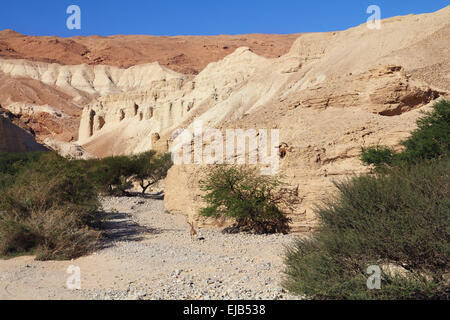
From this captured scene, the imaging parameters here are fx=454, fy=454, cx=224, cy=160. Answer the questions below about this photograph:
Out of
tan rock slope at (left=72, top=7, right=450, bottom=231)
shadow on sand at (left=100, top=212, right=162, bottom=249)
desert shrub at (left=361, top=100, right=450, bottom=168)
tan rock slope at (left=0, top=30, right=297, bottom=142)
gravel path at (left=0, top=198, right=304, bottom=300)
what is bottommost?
shadow on sand at (left=100, top=212, right=162, bottom=249)

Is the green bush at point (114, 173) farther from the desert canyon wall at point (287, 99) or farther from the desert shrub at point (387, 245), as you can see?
the desert shrub at point (387, 245)

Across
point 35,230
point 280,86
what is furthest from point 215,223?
point 280,86

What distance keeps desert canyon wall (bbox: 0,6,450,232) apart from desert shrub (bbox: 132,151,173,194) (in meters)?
6.75

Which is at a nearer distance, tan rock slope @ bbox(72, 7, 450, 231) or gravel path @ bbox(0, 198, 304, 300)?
gravel path @ bbox(0, 198, 304, 300)

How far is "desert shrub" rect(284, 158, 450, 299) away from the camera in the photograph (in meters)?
5.74

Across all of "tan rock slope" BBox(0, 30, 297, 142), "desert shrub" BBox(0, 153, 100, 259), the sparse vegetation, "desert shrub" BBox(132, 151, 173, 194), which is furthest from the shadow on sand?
"tan rock slope" BBox(0, 30, 297, 142)

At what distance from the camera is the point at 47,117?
3228 inches

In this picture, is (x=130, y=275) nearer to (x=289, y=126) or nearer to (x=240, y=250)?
(x=240, y=250)

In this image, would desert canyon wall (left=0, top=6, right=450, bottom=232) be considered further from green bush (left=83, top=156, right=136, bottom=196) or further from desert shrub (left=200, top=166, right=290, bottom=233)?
green bush (left=83, top=156, right=136, bottom=196)

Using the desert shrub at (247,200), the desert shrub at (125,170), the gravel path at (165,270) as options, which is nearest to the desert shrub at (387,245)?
the gravel path at (165,270)

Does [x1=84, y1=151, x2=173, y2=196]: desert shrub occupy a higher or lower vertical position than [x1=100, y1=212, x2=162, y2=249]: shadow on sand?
higher

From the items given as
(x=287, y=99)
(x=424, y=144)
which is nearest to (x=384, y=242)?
(x=424, y=144)

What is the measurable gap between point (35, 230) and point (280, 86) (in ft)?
116
